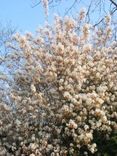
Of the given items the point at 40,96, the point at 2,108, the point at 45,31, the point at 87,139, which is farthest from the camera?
the point at 45,31

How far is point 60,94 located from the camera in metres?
7.88

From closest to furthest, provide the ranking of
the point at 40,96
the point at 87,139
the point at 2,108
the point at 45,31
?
1. the point at 87,139
2. the point at 40,96
3. the point at 2,108
4. the point at 45,31

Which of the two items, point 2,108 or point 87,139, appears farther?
point 2,108

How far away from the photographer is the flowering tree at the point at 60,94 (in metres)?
7.38

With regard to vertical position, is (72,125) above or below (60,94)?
below

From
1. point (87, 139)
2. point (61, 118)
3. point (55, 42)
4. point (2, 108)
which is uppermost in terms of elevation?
point (55, 42)

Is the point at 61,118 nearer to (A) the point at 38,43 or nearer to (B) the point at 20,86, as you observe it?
(B) the point at 20,86

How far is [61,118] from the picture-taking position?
24.7 feet

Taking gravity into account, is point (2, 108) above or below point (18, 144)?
above

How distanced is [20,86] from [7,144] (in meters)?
1.15

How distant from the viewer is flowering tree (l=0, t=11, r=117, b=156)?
7379 millimetres

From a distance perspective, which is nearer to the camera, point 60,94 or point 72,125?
point 72,125

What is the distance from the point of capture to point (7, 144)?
7969 mm

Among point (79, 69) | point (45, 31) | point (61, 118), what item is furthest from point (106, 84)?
point (45, 31)
